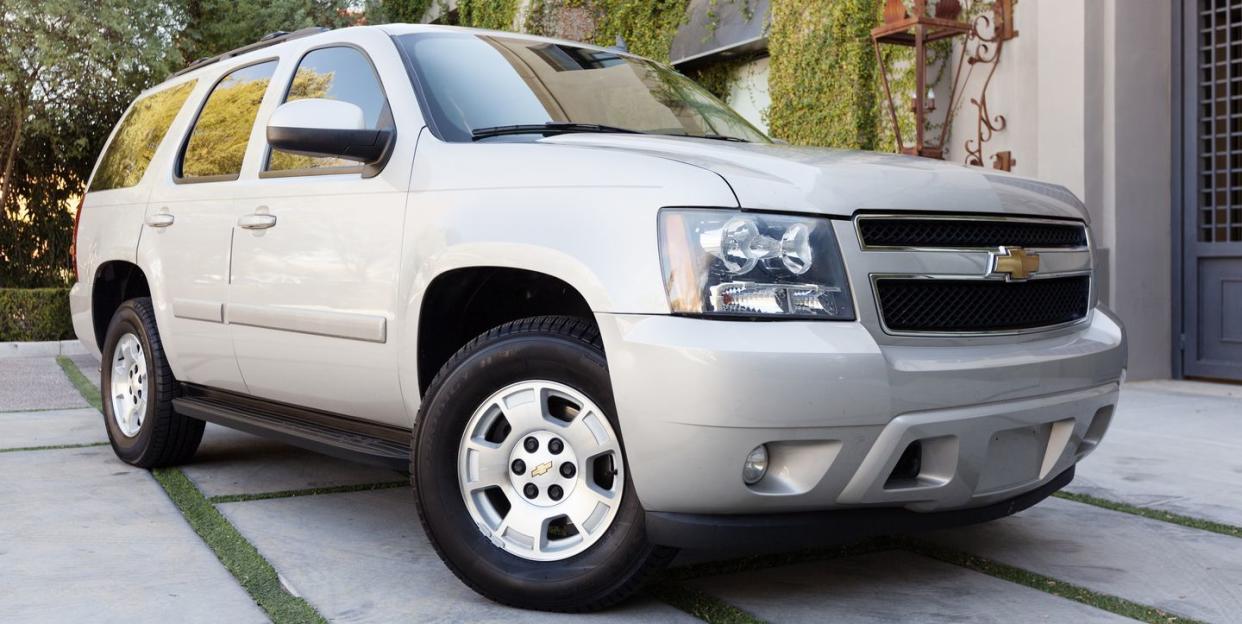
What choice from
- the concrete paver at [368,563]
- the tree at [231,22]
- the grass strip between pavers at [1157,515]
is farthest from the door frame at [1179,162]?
the tree at [231,22]

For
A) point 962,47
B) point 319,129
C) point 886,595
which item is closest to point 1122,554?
point 886,595

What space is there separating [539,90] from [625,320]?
1.30 meters

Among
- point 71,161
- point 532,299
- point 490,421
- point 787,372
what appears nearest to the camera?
point 787,372

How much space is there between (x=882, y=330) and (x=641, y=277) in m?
0.60

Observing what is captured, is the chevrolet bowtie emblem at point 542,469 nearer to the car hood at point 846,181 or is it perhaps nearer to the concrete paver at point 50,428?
the car hood at point 846,181

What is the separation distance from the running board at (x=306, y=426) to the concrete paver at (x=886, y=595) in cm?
102

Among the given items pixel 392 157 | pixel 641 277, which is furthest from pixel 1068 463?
pixel 392 157

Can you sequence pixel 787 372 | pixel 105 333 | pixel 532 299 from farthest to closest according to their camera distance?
pixel 105 333, pixel 532 299, pixel 787 372

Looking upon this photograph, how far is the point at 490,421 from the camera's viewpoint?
10.3 feet

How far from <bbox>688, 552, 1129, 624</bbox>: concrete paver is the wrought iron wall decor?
209 inches

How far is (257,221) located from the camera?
410cm

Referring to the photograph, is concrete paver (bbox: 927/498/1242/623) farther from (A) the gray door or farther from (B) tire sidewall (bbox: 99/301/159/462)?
(A) the gray door

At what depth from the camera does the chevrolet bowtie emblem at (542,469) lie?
308 cm

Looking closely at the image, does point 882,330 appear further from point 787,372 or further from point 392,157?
point 392,157
